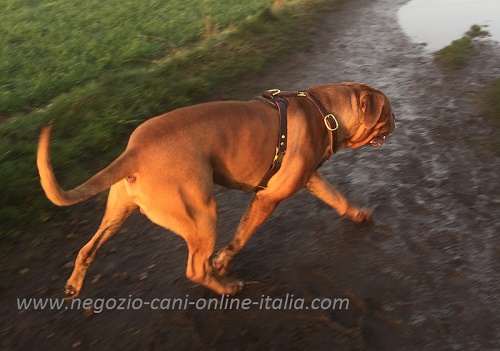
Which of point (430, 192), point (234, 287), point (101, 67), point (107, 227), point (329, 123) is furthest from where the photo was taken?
point (101, 67)

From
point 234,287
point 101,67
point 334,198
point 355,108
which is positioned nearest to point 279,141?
point 355,108

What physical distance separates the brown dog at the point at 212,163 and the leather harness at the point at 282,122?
2 centimetres

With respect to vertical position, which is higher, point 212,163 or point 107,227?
point 212,163

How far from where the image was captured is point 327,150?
420 centimetres

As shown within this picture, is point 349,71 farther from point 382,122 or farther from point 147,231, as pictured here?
point 147,231

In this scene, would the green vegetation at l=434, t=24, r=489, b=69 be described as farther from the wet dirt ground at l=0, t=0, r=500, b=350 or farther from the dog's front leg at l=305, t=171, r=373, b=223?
the dog's front leg at l=305, t=171, r=373, b=223

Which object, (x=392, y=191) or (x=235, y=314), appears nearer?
(x=235, y=314)

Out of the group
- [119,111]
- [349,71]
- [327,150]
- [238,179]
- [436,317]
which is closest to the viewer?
[436,317]

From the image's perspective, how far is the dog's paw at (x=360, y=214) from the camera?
464cm

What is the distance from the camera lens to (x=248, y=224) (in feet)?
13.5

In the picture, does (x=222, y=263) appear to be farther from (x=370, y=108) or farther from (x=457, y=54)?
(x=457, y=54)

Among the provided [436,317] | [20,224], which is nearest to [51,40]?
[20,224]

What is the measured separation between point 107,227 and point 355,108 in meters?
2.18

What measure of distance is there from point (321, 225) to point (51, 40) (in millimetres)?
9681
